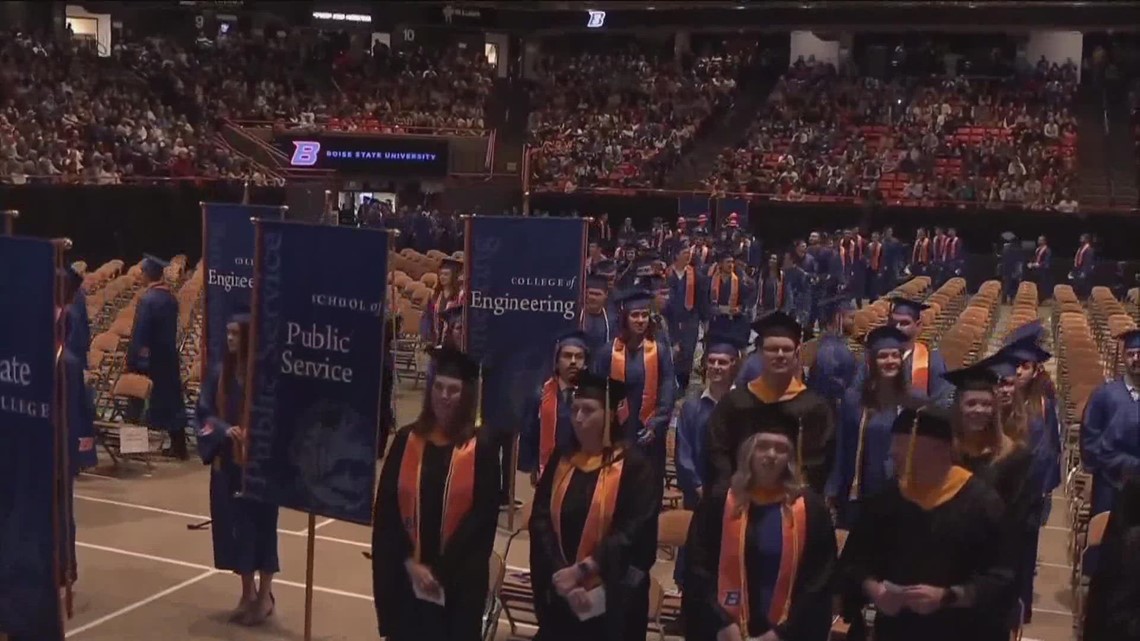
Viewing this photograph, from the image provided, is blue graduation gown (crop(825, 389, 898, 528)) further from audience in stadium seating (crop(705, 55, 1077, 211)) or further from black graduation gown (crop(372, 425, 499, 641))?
audience in stadium seating (crop(705, 55, 1077, 211))

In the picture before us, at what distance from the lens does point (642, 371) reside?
8758 mm

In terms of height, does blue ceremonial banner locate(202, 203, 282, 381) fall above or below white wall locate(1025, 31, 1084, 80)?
below

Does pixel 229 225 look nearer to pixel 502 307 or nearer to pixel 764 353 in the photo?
pixel 502 307

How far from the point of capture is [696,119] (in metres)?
39.2

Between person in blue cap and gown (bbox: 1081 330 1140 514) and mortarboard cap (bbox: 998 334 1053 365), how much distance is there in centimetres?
42

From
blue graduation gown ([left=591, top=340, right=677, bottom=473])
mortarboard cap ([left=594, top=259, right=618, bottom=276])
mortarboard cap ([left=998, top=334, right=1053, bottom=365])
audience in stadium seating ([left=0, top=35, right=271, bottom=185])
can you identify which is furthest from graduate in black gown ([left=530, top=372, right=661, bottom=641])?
audience in stadium seating ([left=0, top=35, right=271, bottom=185])

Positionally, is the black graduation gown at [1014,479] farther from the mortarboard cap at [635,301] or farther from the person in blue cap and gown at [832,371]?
the mortarboard cap at [635,301]

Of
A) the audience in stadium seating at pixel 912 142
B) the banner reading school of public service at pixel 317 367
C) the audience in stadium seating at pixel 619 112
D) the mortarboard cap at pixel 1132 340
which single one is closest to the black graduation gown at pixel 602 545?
the banner reading school of public service at pixel 317 367

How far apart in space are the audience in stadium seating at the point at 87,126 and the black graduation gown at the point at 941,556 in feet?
65.0

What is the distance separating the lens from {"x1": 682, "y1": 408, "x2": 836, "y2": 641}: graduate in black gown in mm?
4672

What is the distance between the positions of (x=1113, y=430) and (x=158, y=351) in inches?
308

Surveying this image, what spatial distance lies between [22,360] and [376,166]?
2673cm

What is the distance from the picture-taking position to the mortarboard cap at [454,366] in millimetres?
5312

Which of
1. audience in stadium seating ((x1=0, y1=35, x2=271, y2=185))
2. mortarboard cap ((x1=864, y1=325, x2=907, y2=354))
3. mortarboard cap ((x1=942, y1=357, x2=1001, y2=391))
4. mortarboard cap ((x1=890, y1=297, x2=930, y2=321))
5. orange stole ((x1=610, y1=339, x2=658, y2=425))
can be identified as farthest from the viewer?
audience in stadium seating ((x1=0, y1=35, x2=271, y2=185))
